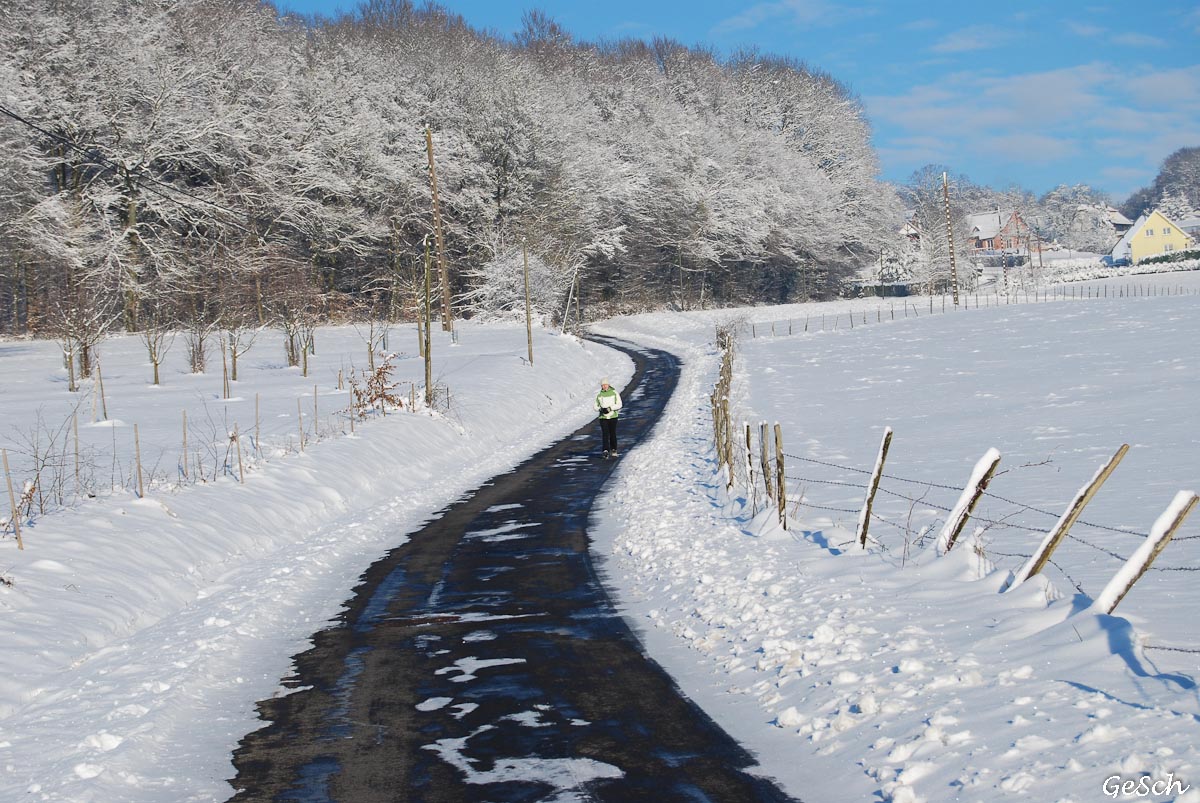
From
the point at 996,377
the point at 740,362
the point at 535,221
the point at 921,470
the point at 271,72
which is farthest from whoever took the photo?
the point at 535,221

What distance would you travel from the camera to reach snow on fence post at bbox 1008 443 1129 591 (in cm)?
714

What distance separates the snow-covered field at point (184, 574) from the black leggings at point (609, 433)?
7.89ft

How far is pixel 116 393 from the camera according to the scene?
34.8 meters

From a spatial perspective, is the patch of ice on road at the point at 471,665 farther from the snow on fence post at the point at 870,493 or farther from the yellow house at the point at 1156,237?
the yellow house at the point at 1156,237

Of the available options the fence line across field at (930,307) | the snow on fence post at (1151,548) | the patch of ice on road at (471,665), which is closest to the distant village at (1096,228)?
the fence line across field at (930,307)

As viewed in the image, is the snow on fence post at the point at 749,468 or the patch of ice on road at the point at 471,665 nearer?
the patch of ice on road at the point at 471,665

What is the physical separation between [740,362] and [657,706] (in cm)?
4212

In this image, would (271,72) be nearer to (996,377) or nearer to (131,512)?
(996,377)

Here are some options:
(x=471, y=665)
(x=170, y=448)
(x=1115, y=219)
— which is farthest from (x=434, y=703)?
(x=1115, y=219)

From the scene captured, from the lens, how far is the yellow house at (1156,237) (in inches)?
4845

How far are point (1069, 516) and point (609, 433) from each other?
53.8 ft

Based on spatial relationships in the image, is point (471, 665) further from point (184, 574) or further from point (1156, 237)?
point (1156, 237)

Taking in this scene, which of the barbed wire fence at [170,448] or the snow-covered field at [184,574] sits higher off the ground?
the barbed wire fence at [170,448]


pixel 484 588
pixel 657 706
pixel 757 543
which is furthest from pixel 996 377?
pixel 657 706
